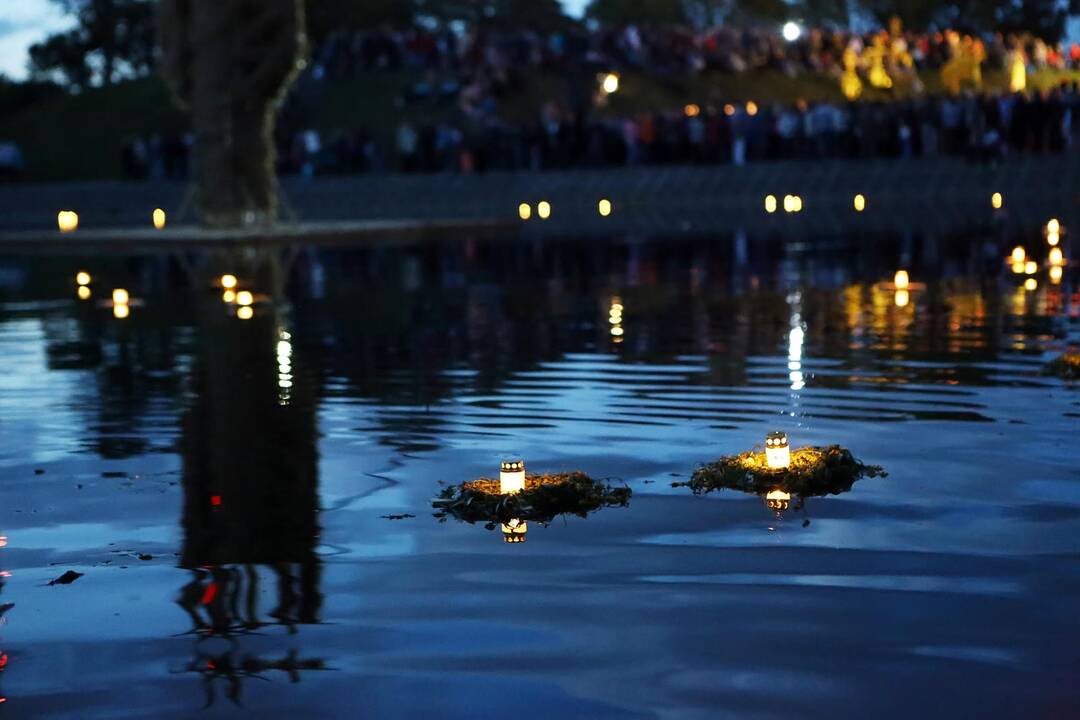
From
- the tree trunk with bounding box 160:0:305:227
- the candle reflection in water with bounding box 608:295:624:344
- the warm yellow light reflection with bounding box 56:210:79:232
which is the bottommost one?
the candle reflection in water with bounding box 608:295:624:344

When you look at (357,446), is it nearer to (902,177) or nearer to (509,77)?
(902,177)

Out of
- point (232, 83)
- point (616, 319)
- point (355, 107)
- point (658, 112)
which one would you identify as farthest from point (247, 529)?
point (355, 107)

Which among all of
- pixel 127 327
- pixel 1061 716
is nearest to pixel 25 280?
pixel 127 327

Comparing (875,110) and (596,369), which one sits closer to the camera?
(596,369)

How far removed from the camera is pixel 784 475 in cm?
971

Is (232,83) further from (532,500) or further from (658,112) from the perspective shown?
(532,500)

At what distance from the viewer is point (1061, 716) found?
19.1 ft

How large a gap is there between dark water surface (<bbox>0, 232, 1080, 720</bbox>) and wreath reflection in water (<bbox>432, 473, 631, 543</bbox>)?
0.59 ft

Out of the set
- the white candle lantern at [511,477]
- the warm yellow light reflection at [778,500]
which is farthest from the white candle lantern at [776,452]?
the white candle lantern at [511,477]

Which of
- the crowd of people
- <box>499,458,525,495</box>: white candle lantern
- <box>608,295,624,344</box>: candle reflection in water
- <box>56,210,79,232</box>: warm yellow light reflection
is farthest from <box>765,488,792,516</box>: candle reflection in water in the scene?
the crowd of people

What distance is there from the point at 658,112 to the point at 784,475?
1593 inches

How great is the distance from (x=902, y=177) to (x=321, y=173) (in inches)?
526

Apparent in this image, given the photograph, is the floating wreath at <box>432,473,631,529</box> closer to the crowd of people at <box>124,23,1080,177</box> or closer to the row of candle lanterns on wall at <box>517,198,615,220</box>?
the crowd of people at <box>124,23,1080,177</box>

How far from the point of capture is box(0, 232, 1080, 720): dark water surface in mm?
6355
